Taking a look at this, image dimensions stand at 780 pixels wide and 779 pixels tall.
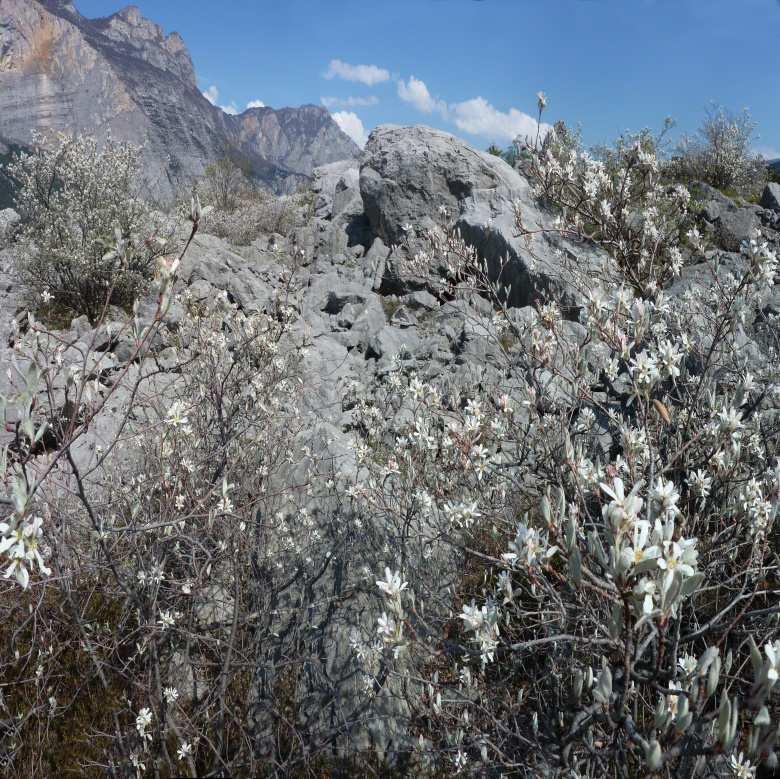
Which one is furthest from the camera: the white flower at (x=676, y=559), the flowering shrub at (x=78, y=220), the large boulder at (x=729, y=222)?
the large boulder at (x=729, y=222)

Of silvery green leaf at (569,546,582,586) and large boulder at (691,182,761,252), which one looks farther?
large boulder at (691,182,761,252)

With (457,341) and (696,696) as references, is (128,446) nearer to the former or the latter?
(457,341)

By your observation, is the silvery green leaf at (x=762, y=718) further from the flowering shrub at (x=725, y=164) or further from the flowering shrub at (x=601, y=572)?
the flowering shrub at (x=725, y=164)

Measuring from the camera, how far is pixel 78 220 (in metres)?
8.38

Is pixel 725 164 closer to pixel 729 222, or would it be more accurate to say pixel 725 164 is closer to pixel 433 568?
pixel 729 222

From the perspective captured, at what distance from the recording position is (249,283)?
27.0 ft

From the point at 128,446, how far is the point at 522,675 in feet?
13.0

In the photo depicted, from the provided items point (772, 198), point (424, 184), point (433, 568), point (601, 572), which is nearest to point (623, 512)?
point (601, 572)

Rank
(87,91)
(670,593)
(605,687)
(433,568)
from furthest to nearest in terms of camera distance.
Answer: (87,91) → (433,568) → (605,687) → (670,593)

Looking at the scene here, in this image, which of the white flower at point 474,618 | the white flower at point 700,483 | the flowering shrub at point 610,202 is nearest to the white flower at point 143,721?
the white flower at point 474,618

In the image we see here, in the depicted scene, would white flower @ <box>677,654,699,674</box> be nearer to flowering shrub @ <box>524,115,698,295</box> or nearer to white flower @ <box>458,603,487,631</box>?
white flower @ <box>458,603,487,631</box>

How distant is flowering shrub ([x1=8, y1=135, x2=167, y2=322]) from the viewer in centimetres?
805

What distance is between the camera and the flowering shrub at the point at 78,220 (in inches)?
317

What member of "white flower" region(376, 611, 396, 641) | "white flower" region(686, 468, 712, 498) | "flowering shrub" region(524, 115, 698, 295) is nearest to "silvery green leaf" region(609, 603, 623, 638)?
"white flower" region(376, 611, 396, 641)
